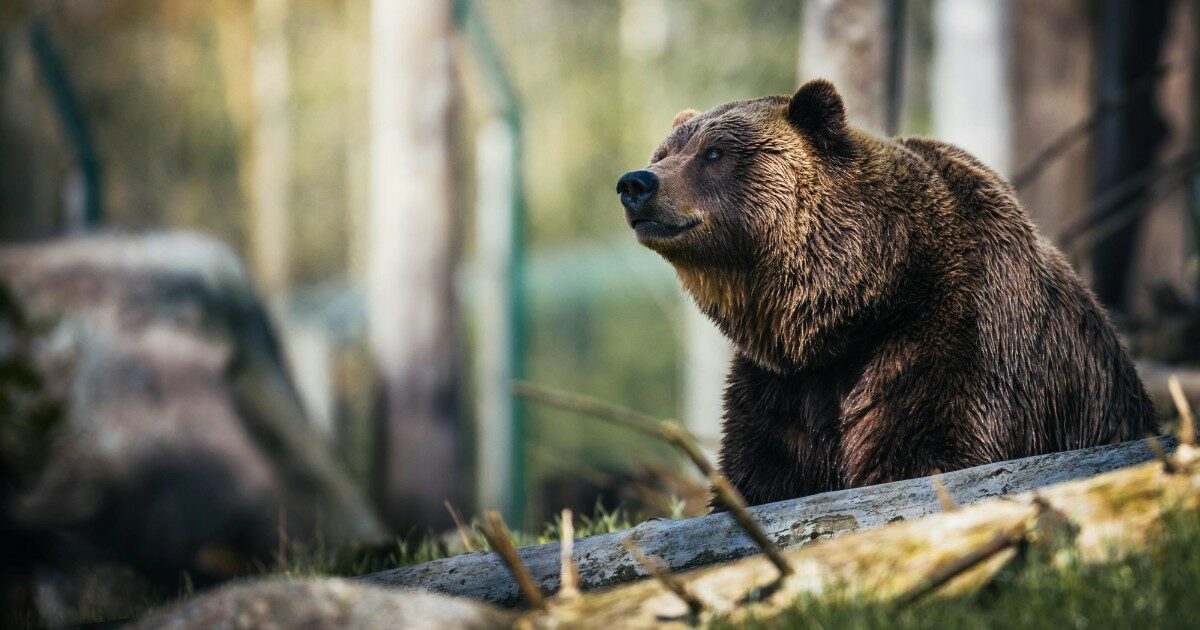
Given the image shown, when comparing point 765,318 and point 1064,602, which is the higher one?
point 765,318

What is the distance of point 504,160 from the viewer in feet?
27.4

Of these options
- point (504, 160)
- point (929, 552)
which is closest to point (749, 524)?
point (929, 552)

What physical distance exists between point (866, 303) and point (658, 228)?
65 centimetres

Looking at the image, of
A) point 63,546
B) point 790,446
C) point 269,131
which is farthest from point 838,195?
point 269,131

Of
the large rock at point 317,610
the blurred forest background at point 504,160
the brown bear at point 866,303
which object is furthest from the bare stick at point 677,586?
the blurred forest background at point 504,160

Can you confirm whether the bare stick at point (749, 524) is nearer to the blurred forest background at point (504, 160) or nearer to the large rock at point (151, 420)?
the blurred forest background at point (504, 160)

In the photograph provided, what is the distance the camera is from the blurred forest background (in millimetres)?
7723

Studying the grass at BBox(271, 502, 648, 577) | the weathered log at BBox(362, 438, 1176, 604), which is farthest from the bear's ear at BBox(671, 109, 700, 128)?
the weathered log at BBox(362, 438, 1176, 604)

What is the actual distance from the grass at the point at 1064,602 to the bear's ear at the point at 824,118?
1.61m

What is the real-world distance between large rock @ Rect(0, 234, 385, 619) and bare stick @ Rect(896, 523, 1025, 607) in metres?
4.48

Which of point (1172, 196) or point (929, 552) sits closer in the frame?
point (929, 552)

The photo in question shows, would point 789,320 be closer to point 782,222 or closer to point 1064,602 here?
point 782,222

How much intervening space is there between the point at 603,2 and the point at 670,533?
21.3 m

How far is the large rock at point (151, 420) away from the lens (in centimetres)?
660
